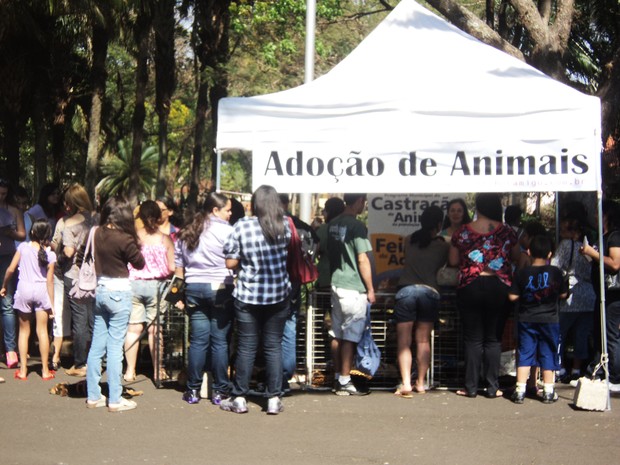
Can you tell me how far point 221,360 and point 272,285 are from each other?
3.07 ft

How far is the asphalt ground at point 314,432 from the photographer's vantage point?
6914 mm

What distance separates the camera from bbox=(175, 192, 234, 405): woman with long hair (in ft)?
28.1

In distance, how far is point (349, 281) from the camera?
882cm

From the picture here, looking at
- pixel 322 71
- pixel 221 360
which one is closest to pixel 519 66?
pixel 221 360

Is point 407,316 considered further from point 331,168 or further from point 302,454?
point 302,454

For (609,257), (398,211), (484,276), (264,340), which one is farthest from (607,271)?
(264,340)

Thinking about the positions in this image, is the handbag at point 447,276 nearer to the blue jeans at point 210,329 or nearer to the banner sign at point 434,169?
the banner sign at point 434,169

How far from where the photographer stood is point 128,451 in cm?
702

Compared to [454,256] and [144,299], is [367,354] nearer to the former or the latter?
[454,256]

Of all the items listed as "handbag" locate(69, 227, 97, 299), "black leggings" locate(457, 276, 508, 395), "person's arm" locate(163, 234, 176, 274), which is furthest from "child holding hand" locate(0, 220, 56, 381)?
"black leggings" locate(457, 276, 508, 395)

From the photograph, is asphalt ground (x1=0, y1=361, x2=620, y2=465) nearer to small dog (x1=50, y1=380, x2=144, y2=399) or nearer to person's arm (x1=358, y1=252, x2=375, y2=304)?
small dog (x1=50, y1=380, x2=144, y2=399)

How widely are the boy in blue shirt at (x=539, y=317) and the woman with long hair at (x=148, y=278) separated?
11.4 feet

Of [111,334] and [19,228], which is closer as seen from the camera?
[111,334]

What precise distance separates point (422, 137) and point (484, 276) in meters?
1.37
